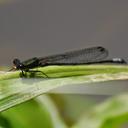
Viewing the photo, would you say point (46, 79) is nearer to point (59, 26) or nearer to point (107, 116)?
point (107, 116)

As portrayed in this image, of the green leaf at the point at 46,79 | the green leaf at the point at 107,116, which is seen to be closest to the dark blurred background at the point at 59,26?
the green leaf at the point at 46,79

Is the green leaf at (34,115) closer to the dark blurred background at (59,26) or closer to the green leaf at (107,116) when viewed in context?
the green leaf at (107,116)

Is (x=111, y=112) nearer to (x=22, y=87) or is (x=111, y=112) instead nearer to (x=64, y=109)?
(x=64, y=109)

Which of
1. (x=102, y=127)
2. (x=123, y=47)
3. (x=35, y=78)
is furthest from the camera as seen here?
(x=123, y=47)

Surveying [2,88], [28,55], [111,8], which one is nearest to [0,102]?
[2,88]

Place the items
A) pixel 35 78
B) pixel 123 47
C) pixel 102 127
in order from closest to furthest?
pixel 102 127
pixel 35 78
pixel 123 47

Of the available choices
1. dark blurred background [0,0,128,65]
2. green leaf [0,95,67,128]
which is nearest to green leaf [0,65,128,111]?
green leaf [0,95,67,128]
